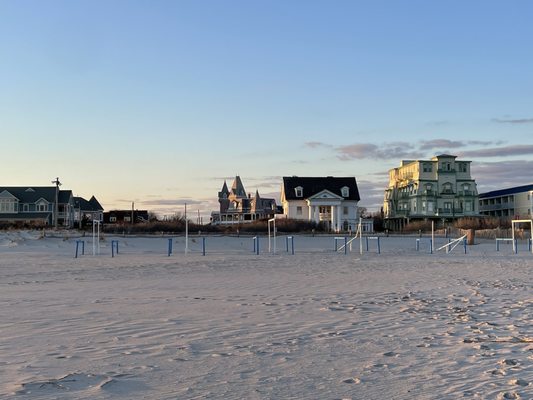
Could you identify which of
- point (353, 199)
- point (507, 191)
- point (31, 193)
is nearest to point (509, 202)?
point (507, 191)

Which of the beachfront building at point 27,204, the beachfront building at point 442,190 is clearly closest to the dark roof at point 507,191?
the beachfront building at point 442,190

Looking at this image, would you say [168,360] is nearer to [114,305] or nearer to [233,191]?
[114,305]

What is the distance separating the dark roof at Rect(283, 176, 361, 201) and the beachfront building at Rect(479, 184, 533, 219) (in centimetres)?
2131

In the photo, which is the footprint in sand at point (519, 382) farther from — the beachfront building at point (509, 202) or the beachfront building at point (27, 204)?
the beachfront building at point (27, 204)

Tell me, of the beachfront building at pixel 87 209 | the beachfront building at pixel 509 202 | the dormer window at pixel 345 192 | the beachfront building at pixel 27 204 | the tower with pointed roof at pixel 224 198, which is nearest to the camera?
the dormer window at pixel 345 192

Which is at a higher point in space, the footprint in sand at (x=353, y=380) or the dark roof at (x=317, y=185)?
the dark roof at (x=317, y=185)

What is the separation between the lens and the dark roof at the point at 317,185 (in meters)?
78.2

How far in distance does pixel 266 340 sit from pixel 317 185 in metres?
70.8

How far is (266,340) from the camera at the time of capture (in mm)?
8188

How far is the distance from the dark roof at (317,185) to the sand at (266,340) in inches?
2427

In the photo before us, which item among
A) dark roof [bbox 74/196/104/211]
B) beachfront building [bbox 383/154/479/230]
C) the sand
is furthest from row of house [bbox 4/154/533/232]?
the sand

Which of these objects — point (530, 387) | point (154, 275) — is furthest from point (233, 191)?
point (530, 387)

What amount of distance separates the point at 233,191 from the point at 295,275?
91.0 meters

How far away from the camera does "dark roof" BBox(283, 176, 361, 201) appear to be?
78.2 m
